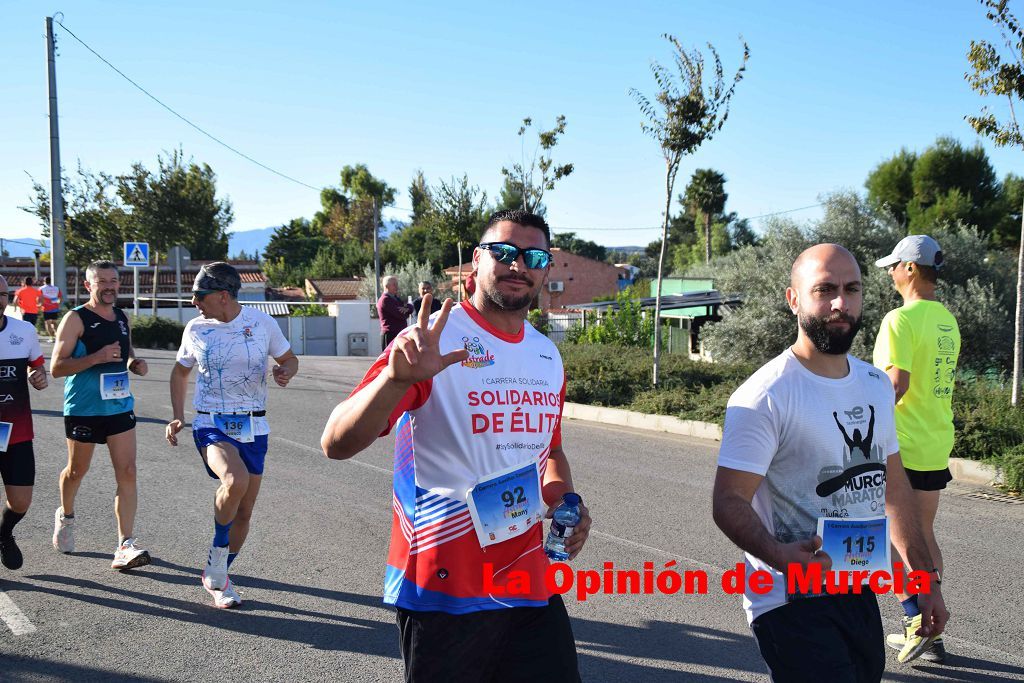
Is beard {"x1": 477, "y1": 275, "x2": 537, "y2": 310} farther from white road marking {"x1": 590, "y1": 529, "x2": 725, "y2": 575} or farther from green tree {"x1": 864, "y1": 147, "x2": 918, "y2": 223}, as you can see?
green tree {"x1": 864, "y1": 147, "x2": 918, "y2": 223}

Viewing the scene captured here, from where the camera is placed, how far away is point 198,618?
5.09 meters

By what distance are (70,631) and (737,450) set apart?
3963 mm

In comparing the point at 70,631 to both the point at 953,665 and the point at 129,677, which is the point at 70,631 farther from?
the point at 953,665

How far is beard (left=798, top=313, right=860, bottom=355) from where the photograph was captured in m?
2.87

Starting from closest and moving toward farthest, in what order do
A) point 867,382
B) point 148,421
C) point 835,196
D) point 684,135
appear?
point 867,382 < point 148,421 < point 684,135 < point 835,196

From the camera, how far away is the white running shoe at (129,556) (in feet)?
19.3

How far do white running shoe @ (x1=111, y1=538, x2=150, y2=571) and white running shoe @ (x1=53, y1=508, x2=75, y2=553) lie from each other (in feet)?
1.78

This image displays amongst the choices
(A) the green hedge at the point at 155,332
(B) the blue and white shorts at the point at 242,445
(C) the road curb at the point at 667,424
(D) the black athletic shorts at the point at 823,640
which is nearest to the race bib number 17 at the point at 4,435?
(B) the blue and white shorts at the point at 242,445

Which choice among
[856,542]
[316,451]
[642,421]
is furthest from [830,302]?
[642,421]

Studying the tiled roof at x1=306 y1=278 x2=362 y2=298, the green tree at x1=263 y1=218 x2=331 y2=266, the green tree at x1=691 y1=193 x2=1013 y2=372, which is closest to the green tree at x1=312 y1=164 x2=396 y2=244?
the green tree at x1=263 y1=218 x2=331 y2=266

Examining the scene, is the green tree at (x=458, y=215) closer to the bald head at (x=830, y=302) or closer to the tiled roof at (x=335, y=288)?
the bald head at (x=830, y=302)

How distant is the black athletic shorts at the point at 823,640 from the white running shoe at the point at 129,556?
4.48 m

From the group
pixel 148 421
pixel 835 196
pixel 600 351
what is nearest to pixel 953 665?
pixel 148 421

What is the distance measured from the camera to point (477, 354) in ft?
9.46
